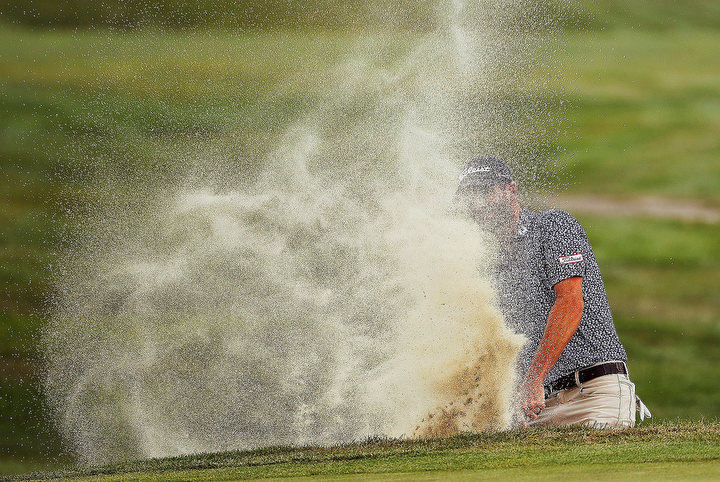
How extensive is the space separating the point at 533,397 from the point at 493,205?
0.97m

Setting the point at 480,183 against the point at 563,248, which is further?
the point at 480,183

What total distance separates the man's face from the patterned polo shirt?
8 cm

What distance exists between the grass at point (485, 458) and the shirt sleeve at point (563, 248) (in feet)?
2.55

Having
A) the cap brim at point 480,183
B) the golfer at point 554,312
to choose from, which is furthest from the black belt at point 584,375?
the cap brim at point 480,183

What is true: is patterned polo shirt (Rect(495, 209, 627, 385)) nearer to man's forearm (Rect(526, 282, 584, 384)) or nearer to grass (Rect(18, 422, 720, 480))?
man's forearm (Rect(526, 282, 584, 384))

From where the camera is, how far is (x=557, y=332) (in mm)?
3797

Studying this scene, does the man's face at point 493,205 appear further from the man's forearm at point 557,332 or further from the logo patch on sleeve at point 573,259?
the man's forearm at point 557,332

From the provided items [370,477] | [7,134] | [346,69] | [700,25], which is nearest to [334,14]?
[346,69]

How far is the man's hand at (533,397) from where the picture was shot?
151 inches

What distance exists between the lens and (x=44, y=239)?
732 centimetres

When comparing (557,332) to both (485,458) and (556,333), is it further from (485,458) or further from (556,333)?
(485,458)

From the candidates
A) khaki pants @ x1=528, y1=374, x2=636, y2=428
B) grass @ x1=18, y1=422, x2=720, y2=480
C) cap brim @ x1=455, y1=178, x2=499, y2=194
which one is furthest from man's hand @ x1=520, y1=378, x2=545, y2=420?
cap brim @ x1=455, y1=178, x2=499, y2=194

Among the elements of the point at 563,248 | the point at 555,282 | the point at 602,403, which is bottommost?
the point at 602,403

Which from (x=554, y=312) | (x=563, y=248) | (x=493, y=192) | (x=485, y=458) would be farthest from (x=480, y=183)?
(x=485, y=458)
